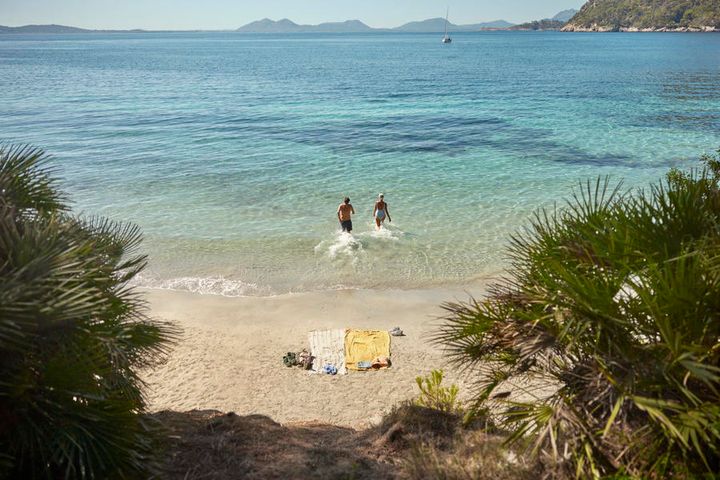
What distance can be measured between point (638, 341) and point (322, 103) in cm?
4365

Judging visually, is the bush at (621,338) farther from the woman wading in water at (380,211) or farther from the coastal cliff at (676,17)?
the coastal cliff at (676,17)

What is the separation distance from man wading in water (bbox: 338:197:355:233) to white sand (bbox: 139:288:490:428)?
11.1 feet

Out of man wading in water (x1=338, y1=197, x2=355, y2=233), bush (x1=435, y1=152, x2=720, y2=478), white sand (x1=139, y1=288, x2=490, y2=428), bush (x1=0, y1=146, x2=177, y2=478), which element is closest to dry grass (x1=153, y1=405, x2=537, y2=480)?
bush (x1=435, y1=152, x2=720, y2=478)

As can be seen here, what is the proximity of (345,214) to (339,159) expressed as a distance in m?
10.8

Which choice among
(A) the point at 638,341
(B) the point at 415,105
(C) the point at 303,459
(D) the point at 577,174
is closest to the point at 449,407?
(C) the point at 303,459

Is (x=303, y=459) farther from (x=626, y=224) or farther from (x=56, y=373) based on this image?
(x=626, y=224)

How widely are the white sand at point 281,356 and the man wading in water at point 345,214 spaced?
3.38 m

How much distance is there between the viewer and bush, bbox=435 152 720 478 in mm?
4012

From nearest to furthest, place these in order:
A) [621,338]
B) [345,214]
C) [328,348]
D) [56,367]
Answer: [56,367] → [621,338] → [328,348] → [345,214]

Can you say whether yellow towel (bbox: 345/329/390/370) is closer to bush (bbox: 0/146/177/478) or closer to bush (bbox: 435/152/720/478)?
bush (bbox: 435/152/720/478)

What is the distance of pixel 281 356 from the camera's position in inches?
435

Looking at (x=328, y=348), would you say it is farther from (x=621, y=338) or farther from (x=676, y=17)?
(x=676, y=17)

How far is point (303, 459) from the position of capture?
20.4ft

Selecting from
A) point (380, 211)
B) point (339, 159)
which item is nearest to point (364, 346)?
point (380, 211)
